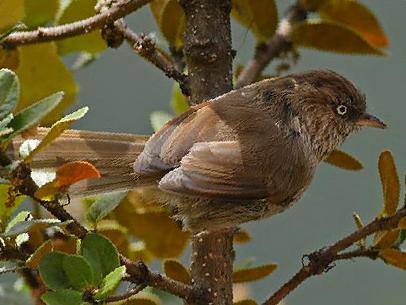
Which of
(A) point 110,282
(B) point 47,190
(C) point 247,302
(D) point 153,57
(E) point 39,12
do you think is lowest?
(C) point 247,302

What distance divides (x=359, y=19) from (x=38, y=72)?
741mm

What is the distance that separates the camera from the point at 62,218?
1219 mm

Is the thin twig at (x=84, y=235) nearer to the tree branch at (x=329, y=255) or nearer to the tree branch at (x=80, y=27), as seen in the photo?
the tree branch at (x=329, y=255)

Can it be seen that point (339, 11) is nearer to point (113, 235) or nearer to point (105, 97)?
point (113, 235)

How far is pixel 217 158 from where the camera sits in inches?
65.5

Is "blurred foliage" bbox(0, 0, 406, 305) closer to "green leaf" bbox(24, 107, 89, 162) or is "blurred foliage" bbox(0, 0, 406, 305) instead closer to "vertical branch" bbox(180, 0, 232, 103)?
"green leaf" bbox(24, 107, 89, 162)

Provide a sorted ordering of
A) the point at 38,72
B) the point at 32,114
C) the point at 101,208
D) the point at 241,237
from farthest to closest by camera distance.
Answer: the point at 241,237, the point at 38,72, the point at 101,208, the point at 32,114

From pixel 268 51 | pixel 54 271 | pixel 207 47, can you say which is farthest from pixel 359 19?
pixel 54 271

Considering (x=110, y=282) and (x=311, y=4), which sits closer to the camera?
(x=110, y=282)

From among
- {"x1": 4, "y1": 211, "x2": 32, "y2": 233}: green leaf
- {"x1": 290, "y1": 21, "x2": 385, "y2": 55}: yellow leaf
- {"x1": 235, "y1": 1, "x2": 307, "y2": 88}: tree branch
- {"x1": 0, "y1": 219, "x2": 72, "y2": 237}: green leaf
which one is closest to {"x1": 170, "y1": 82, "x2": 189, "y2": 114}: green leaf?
{"x1": 235, "y1": 1, "x2": 307, "y2": 88}: tree branch

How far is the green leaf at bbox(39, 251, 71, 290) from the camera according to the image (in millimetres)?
1177

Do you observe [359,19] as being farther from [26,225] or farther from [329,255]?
[26,225]

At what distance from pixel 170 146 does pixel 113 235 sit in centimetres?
20

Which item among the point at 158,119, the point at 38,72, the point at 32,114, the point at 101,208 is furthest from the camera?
the point at 158,119
